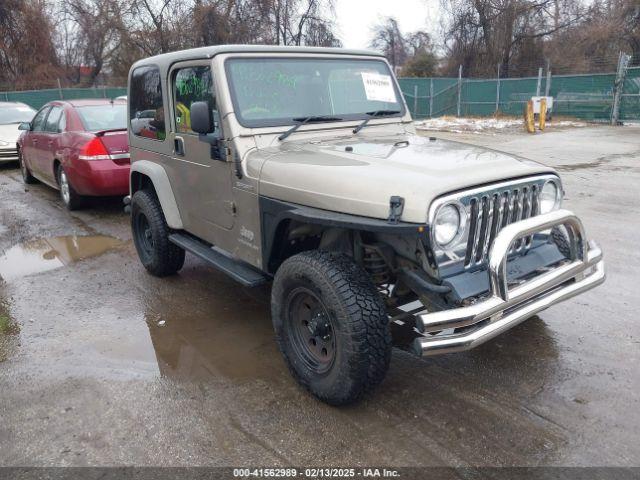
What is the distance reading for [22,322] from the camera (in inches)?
169

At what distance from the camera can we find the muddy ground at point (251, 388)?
2.72 m

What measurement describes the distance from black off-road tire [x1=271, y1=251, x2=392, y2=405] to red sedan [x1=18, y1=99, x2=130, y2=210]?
482 centimetres

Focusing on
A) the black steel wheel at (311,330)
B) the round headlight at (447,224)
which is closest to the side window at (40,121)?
the black steel wheel at (311,330)

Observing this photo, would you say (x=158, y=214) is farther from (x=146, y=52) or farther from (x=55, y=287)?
(x=146, y=52)

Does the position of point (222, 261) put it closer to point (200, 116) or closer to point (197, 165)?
point (197, 165)

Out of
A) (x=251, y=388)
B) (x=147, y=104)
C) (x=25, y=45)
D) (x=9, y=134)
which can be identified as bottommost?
(x=251, y=388)

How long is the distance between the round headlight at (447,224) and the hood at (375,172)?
0.11 m

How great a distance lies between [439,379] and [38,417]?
7.81 ft

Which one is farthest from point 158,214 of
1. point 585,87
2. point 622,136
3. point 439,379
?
point 585,87

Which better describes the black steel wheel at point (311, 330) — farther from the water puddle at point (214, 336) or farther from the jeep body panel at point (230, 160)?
the jeep body panel at point (230, 160)

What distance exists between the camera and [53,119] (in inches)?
318

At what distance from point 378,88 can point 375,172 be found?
1.70 meters

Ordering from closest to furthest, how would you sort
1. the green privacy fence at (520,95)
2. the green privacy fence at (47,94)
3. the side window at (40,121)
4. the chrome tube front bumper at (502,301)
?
the chrome tube front bumper at (502,301) → the side window at (40,121) → the green privacy fence at (520,95) → the green privacy fence at (47,94)

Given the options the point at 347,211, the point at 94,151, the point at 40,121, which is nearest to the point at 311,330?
the point at 347,211
